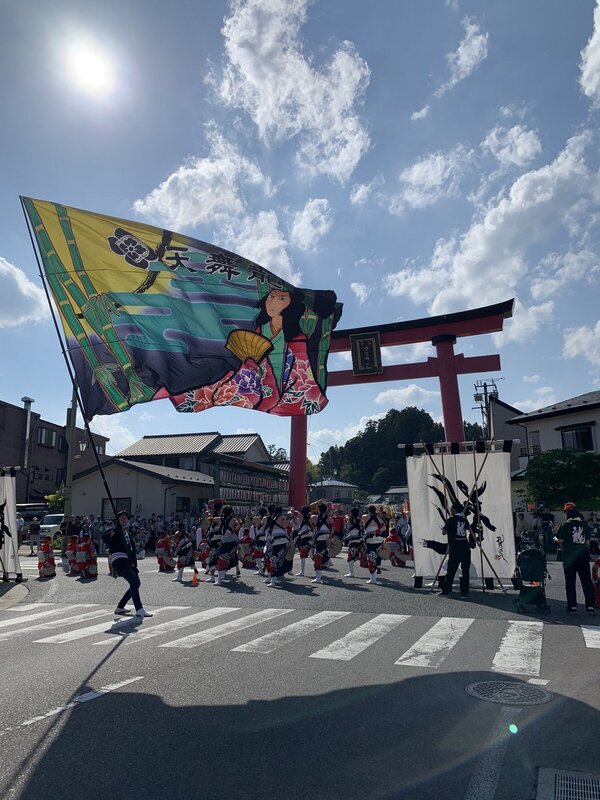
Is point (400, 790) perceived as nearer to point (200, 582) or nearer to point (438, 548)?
point (438, 548)

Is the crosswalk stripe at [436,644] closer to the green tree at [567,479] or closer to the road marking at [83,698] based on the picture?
the road marking at [83,698]

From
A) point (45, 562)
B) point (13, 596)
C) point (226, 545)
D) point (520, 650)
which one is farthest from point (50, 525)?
point (520, 650)

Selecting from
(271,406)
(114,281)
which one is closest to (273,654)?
(271,406)

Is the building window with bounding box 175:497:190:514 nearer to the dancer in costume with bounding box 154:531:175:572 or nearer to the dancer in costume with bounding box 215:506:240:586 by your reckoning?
the dancer in costume with bounding box 154:531:175:572

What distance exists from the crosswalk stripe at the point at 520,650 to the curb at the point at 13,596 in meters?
10.2

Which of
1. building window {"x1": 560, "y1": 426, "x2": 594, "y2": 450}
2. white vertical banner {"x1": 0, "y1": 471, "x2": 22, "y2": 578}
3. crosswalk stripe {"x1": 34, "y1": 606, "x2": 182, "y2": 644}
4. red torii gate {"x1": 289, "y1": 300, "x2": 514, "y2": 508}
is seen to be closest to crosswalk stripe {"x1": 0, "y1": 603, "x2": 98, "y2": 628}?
crosswalk stripe {"x1": 34, "y1": 606, "x2": 182, "y2": 644}

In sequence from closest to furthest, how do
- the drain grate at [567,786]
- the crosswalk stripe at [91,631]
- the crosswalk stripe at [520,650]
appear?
the drain grate at [567,786], the crosswalk stripe at [520,650], the crosswalk stripe at [91,631]

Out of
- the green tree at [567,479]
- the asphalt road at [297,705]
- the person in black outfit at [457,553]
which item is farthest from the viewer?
the green tree at [567,479]

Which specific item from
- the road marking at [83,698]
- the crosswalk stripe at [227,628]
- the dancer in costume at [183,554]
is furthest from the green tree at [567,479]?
the road marking at [83,698]

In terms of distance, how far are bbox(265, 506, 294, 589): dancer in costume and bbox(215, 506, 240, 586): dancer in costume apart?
3.31 ft

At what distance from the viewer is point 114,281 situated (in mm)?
A: 9383

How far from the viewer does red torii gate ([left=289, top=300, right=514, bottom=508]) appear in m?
25.2

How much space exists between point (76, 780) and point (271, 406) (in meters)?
8.36

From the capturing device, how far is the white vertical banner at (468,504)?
40.1ft
